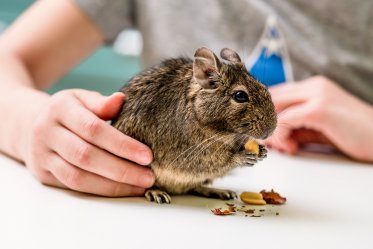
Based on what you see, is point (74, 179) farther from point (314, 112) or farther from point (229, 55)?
point (314, 112)

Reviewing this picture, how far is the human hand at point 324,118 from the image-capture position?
4.98 feet

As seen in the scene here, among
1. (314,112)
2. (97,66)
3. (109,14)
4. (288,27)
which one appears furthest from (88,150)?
(97,66)

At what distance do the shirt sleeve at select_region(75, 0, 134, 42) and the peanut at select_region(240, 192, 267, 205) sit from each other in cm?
98

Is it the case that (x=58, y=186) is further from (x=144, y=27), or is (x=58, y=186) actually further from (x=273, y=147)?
(x=144, y=27)

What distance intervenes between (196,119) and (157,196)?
17cm

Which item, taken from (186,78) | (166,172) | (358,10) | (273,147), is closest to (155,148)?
(166,172)

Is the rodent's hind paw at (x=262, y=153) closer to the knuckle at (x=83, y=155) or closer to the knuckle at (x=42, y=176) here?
the knuckle at (x=83, y=155)

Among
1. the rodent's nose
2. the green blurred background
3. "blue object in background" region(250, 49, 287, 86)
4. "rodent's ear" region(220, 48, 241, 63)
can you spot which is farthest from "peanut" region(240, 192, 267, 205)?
the green blurred background

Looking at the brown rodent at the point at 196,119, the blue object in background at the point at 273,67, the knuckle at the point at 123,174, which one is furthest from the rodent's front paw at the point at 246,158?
the blue object in background at the point at 273,67

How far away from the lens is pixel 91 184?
41.9 inches

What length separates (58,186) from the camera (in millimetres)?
1130

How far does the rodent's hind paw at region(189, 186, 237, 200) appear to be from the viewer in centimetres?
110

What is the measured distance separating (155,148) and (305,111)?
61 centimetres

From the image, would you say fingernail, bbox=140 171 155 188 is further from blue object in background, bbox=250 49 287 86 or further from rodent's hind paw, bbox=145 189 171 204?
blue object in background, bbox=250 49 287 86
